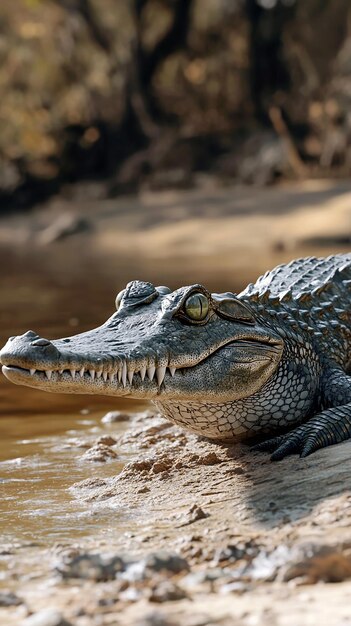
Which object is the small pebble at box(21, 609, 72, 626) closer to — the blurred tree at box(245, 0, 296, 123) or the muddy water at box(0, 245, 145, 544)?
the muddy water at box(0, 245, 145, 544)

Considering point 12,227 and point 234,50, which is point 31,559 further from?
point 234,50

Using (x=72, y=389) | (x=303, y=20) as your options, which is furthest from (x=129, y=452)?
(x=303, y=20)

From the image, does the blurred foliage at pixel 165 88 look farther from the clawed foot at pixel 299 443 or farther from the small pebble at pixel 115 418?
the clawed foot at pixel 299 443

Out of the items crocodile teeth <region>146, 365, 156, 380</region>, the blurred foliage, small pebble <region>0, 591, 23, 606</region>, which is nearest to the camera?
small pebble <region>0, 591, 23, 606</region>

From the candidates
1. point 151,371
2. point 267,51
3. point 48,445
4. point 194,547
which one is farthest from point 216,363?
point 267,51

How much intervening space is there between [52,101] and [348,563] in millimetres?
24481

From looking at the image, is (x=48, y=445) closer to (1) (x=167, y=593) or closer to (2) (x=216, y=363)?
(2) (x=216, y=363)

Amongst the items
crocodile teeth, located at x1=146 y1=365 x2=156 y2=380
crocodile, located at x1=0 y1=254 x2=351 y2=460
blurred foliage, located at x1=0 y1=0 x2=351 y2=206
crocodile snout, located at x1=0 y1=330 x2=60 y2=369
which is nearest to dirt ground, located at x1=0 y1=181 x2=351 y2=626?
crocodile, located at x1=0 y1=254 x2=351 y2=460

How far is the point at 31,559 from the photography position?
3221 millimetres

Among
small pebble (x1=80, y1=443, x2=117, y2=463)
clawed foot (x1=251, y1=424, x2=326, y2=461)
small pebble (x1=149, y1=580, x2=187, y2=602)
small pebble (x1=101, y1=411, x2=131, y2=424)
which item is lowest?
small pebble (x1=149, y1=580, x2=187, y2=602)

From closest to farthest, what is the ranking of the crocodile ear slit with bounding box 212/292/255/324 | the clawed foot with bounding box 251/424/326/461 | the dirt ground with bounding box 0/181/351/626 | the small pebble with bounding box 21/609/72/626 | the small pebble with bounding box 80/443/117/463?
1. the small pebble with bounding box 21/609/72/626
2. the dirt ground with bounding box 0/181/351/626
3. the clawed foot with bounding box 251/424/326/461
4. the crocodile ear slit with bounding box 212/292/255/324
5. the small pebble with bounding box 80/443/117/463

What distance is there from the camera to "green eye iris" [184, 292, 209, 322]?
3.99 meters

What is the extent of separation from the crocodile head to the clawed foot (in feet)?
0.87

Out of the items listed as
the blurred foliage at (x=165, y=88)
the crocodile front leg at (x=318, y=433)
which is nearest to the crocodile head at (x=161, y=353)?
the crocodile front leg at (x=318, y=433)
